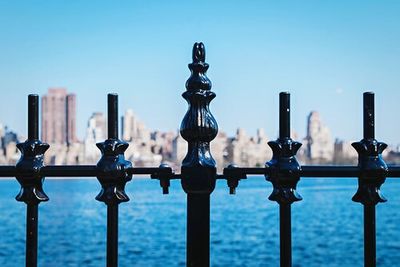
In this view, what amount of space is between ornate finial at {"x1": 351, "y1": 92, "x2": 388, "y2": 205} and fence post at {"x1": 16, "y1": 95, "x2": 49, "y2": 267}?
42.8 inches

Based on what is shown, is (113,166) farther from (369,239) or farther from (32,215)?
(369,239)

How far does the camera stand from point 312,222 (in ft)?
183

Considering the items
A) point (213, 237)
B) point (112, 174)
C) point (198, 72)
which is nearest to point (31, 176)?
point (112, 174)

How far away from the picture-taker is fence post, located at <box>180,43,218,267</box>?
81.1 inches

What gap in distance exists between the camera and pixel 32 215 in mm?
2129

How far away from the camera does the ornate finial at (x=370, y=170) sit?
6.76 ft

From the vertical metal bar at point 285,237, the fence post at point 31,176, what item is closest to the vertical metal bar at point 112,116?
the fence post at point 31,176

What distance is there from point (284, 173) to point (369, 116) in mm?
366

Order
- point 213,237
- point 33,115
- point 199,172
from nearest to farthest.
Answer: point 199,172 < point 33,115 < point 213,237

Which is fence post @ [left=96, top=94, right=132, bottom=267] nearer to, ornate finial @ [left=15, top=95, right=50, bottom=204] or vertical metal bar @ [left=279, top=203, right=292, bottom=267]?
ornate finial @ [left=15, top=95, right=50, bottom=204]

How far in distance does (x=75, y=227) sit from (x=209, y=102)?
52044mm

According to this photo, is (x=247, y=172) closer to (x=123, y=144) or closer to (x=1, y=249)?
(x=123, y=144)

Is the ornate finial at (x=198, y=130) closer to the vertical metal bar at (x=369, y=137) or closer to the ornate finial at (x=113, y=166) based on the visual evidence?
the ornate finial at (x=113, y=166)

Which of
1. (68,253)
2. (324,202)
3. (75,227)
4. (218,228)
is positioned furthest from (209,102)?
(324,202)
